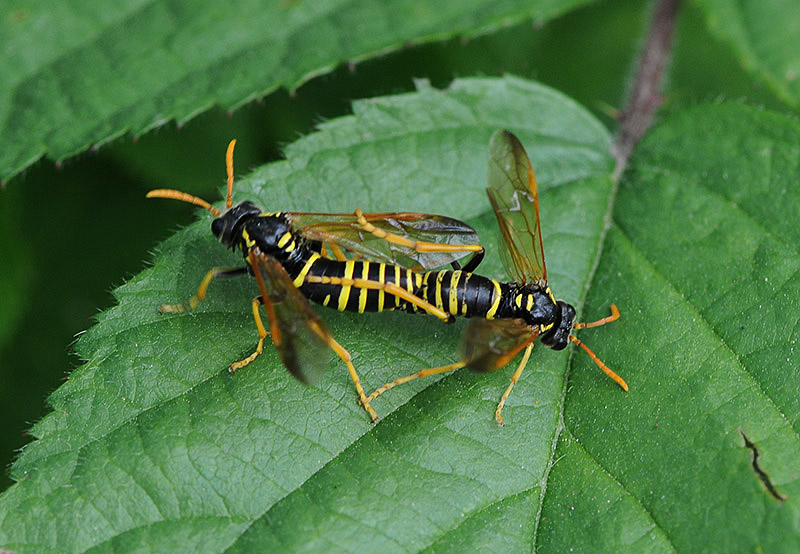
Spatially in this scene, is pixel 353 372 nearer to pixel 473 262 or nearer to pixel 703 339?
pixel 473 262

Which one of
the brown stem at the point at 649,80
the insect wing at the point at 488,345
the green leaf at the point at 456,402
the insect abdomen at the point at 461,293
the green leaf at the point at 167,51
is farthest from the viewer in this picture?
the brown stem at the point at 649,80

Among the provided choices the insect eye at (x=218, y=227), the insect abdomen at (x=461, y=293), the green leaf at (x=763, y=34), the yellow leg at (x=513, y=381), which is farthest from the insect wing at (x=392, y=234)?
the green leaf at (x=763, y=34)

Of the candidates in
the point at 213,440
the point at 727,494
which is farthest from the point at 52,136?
the point at 727,494

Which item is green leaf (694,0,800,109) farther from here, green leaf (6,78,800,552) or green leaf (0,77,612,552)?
green leaf (0,77,612,552)

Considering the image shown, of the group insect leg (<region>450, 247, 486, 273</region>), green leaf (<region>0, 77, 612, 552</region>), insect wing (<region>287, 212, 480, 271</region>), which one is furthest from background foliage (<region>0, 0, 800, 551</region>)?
insect leg (<region>450, 247, 486, 273</region>)

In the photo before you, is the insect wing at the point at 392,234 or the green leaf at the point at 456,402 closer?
the green leaf at the point at 456,402

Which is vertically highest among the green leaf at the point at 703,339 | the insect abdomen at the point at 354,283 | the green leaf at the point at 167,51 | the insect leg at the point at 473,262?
the green leaf at the point at 167,51

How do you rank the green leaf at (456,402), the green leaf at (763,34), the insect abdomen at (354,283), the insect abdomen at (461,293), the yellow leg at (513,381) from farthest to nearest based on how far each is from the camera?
1. the green leaf at (763,34)
2. the insect abdomen at (461,293)
3. the insect abdomen at (354,283)
4. the yellow leg at (513,381)
5. the green leaf at (456,402)

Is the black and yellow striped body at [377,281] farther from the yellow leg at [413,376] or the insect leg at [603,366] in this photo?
the yellow leg at [413,376]

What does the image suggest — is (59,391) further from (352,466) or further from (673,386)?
(673,386)
